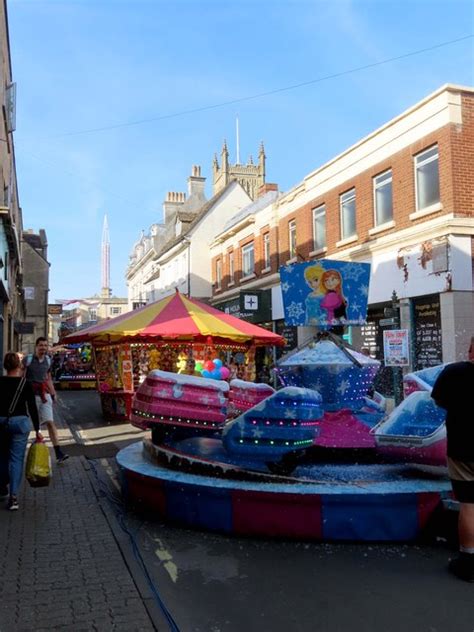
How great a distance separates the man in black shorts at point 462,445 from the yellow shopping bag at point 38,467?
146 inches

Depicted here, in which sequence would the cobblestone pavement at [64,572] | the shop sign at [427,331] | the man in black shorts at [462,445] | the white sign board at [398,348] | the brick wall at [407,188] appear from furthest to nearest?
the shop sign at [427,331]
the brick wall at [407,188]
the white sign board at [398,348]
the man in black shorts at [462,445]
the cobblestone pavement at [64,572]

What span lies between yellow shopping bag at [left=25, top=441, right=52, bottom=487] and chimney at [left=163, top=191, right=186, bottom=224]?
39325 mm

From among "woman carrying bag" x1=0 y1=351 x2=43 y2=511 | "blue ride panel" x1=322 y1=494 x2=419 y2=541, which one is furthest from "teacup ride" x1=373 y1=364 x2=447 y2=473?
"woman carrying bag" x1=0 y1=351 x2=43 y2=511

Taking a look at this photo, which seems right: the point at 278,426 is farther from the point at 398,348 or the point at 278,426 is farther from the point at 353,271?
the point at 398,348

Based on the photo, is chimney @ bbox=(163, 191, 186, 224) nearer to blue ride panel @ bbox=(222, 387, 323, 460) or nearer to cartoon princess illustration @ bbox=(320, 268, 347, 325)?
cartoon princess illustration @ bbox=(320, 268, 347, 325)

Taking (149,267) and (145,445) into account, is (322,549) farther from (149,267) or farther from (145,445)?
(149,267)

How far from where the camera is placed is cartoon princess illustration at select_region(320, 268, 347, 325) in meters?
6.42

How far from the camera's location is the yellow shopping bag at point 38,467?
5344mm

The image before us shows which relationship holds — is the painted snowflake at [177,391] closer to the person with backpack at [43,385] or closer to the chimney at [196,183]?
the person with backpack at [43,385]

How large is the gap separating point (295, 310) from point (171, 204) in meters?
39.2

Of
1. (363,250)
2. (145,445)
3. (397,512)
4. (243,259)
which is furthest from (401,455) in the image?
(243,259)

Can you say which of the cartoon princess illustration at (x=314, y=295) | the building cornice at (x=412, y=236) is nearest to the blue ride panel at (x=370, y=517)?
the cartoon princess illustration at (x=314, y=295)

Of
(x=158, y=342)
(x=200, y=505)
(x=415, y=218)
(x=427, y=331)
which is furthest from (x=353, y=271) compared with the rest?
(x=415, y=218)

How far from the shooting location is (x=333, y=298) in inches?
254
